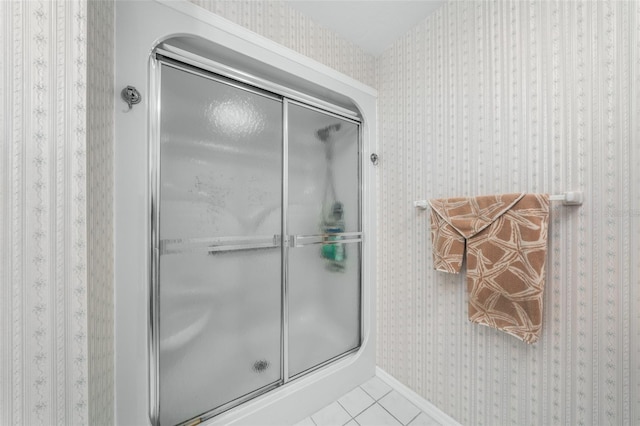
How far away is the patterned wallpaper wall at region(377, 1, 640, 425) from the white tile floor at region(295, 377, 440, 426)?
0.37 feet

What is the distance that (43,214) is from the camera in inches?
20.6

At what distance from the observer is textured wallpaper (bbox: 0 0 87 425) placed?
1.63 ft

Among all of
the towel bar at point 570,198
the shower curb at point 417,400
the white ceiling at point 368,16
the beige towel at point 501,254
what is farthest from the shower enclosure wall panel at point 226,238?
the towel bar at point 570,198

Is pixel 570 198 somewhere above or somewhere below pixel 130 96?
below

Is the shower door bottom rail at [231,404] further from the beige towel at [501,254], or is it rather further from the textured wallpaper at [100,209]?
the beige towel at [501,254]

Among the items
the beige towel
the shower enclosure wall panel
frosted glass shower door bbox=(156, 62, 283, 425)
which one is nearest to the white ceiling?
the shower enclosure wall panel

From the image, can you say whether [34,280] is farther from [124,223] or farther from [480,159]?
[480,159]

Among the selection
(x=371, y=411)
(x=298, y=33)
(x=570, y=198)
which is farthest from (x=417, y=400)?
(x=298, y=33)

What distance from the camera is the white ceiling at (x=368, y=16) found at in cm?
127

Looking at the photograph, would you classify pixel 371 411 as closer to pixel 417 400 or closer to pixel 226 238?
pixel 417 400

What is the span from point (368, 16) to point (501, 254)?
1429 mm

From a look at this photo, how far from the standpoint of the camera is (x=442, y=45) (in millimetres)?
1272

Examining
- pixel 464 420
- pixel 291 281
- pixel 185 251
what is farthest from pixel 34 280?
pixel 464 420

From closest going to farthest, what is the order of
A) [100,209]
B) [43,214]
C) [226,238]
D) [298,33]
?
[43,214], [100,209], [226,238], [298,33]
